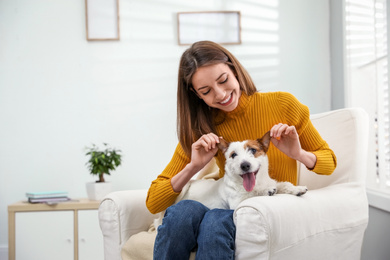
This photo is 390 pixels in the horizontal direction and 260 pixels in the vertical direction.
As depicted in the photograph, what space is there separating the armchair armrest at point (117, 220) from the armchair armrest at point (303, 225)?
23.5 inches

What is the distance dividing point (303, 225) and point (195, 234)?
34 centimetres

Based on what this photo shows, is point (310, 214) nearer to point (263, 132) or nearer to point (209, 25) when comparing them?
point (263, 132)

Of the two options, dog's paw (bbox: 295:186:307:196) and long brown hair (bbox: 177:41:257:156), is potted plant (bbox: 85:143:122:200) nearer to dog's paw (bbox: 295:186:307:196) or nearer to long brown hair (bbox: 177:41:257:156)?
long brown hair (bbox: 177:41:257:156)

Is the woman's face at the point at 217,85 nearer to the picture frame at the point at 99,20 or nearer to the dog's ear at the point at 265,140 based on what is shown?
the dog's ear at the point at 265,140

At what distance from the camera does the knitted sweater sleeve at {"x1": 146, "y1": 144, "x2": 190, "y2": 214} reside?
1646 millimetres

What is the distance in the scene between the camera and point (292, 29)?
316 cm

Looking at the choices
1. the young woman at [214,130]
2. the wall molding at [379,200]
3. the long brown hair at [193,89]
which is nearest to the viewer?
the young woman at [214,130]

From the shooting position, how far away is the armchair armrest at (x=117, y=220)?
1.72 meters

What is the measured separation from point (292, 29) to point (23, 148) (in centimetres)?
213

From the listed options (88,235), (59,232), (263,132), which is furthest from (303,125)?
(59,232)

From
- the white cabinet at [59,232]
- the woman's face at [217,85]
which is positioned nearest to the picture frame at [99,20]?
the white cabinet at [59,232]

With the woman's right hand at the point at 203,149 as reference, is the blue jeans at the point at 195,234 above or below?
below

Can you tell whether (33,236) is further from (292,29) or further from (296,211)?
(292,29)

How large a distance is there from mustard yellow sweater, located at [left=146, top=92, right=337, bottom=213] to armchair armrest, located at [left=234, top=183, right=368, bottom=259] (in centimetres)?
15
